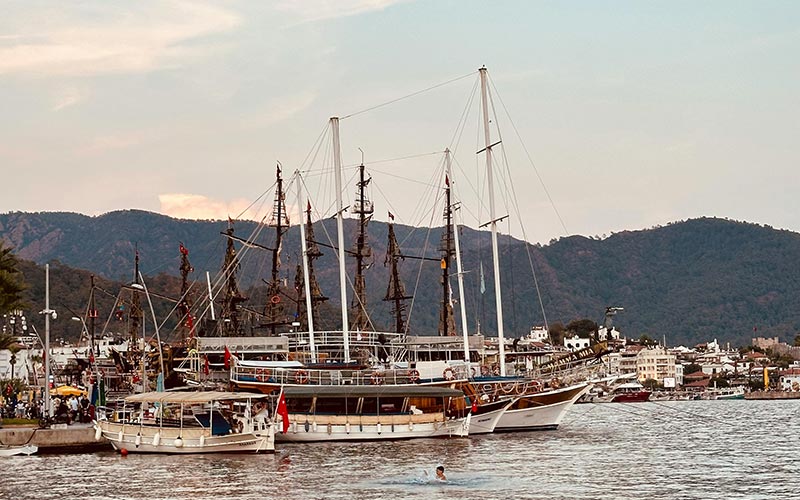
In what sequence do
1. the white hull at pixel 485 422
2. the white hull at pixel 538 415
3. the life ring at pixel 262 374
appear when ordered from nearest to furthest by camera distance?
the life ring at pixel 262 374, the white hull at pixel 485 422, the white hull at pixel 538 415

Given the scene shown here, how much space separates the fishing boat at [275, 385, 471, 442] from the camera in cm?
6775

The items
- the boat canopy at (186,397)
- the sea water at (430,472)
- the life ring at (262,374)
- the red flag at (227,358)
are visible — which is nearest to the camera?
the sea water at (430,472)

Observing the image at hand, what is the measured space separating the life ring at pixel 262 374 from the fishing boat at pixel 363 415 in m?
3.77

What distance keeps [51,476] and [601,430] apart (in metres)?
54.4

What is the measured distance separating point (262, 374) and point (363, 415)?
7.45 metres

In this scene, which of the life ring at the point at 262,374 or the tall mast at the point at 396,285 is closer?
the life ring at the point at 262,374

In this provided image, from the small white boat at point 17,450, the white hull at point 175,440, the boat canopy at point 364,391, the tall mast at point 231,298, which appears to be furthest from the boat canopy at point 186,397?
the tall mast at point 231,298

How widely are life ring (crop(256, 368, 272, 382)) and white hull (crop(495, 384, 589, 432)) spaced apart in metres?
16.3

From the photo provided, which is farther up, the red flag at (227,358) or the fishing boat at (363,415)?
the red flag at (227,358)

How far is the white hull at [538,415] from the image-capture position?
7781 centimetres

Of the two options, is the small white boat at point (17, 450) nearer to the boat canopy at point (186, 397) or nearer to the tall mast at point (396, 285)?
the boat canopy at point (186, 397)

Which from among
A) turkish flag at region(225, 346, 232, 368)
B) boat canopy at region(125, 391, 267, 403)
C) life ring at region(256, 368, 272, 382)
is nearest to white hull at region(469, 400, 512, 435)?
life ring at region(256, 368, 272, 382)

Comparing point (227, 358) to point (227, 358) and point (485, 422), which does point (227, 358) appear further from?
point (485, 422)

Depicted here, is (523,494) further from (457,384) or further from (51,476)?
(457,384)
